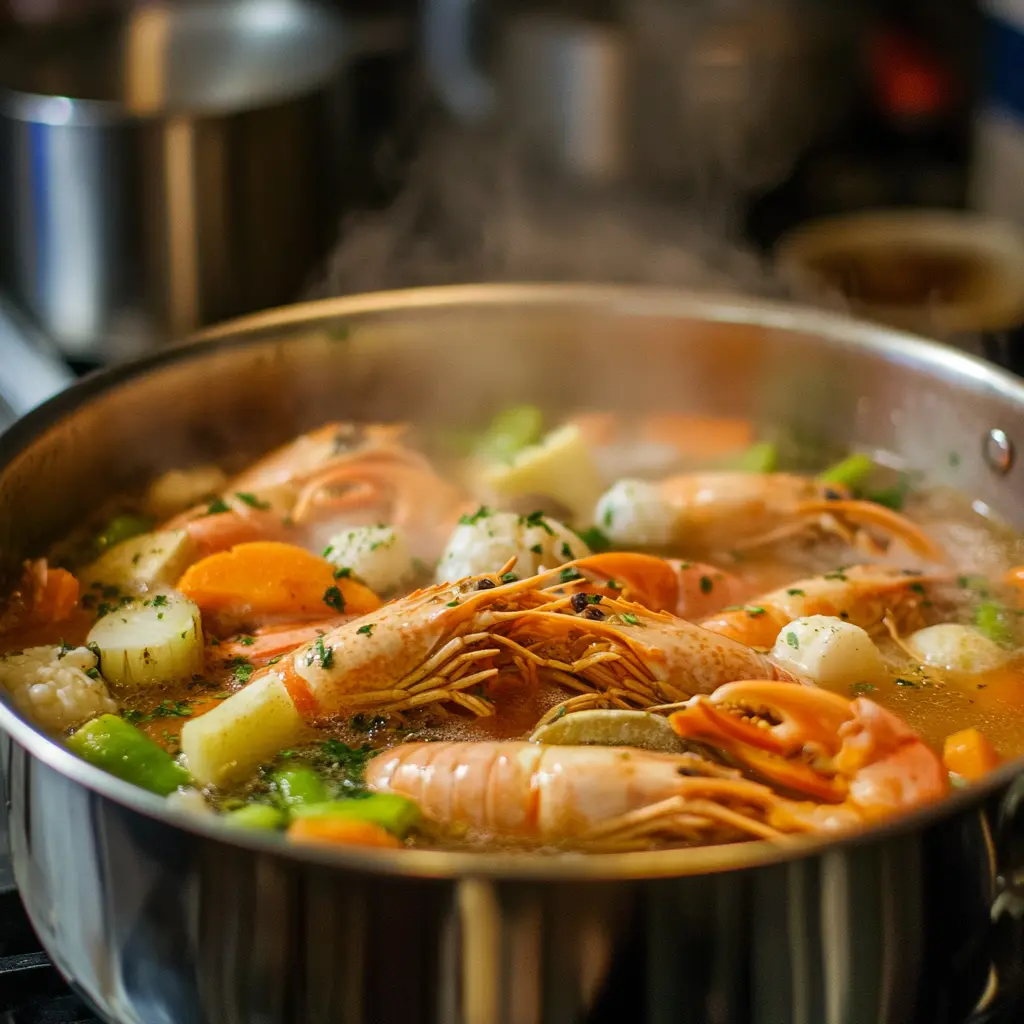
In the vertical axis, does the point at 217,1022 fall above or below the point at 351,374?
below

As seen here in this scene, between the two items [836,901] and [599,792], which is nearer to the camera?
[836,901]

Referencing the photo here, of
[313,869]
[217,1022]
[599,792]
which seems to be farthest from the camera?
[599,792]

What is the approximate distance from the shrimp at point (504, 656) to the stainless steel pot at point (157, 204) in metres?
1.08

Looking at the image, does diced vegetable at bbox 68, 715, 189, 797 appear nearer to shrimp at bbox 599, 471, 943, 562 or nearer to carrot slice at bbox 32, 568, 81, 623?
carrot slice at bbox 32, 568, 81, 623

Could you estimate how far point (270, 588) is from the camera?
63.2 inches

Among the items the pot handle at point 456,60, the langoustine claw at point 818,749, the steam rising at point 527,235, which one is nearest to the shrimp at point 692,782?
the langoustine claw at point 818,749

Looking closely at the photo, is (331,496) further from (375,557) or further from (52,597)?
(52,597)

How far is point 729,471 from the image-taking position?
202cm

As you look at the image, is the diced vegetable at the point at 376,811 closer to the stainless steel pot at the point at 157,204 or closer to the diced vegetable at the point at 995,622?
the diced vegetable at the point at 995,622

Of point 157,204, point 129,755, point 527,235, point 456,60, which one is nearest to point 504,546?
point 129,755

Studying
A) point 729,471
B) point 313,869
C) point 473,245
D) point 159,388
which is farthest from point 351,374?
point 313,869

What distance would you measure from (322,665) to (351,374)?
77 cm

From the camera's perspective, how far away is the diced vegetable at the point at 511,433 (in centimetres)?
202

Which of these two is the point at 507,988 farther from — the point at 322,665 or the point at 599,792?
the point at 322,665
